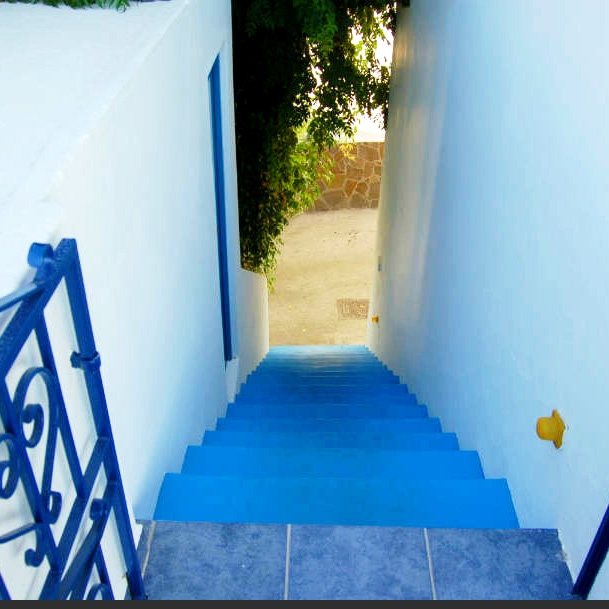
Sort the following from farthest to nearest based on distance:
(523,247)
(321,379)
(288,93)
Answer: (321,379) < (288,93) < (523,247)

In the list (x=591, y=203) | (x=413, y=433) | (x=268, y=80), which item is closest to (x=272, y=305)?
(x=268, y=80)

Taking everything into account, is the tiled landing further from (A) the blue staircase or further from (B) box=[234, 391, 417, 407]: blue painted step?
(B) box=[234, 391, 417, 407]: blue painted step

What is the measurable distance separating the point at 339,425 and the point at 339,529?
6.03 feet

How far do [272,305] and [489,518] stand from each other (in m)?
6.83

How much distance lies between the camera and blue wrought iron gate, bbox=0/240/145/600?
104cm

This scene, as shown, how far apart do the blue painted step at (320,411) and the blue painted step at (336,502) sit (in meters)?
1.72

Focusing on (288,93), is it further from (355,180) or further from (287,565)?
(355,180)

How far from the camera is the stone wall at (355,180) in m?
10.6

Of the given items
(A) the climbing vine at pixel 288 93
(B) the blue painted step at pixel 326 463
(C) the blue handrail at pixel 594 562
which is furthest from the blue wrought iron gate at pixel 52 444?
(A) the climbing vine at pixel 288 93

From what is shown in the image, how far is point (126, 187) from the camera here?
1.74 metres

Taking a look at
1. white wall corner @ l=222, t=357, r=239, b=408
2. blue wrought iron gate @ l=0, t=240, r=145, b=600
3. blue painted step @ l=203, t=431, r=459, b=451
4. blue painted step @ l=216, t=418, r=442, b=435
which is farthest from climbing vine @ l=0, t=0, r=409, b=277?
blue wrought iron gate @ l=0, t=240, r=145, b=600

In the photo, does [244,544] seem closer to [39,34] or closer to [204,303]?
[204,303]

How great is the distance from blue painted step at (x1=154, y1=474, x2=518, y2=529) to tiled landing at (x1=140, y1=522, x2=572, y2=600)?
0.60 feet

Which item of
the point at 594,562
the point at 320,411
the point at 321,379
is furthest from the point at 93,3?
the point at 321,379
